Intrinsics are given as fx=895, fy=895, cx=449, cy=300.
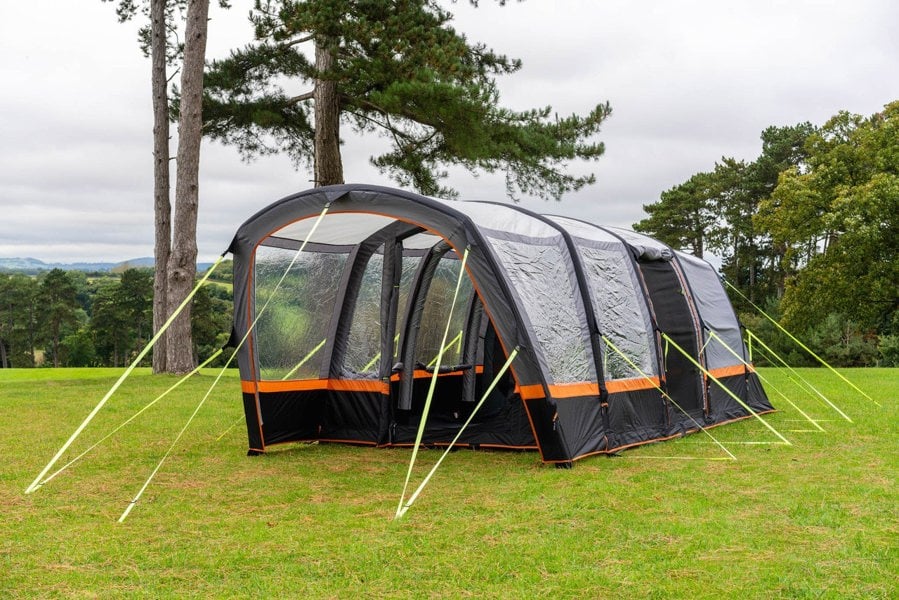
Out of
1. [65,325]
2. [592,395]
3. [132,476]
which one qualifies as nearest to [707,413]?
[592,395]

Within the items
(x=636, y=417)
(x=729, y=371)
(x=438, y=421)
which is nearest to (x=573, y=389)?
(x=636, y=417)

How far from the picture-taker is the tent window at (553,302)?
659 cm

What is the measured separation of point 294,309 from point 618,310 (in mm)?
2808

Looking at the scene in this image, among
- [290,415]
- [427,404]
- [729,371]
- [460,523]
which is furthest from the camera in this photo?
[729,371]

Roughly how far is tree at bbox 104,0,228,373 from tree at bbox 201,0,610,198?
1.06m

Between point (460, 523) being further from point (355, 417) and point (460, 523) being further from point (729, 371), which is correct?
point (729, 371)

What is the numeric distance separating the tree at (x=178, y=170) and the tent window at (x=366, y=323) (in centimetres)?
670

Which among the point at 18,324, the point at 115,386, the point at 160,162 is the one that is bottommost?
the point at 115,386

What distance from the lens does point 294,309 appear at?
7.84 m

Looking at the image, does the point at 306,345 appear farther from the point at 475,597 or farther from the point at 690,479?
the point at 475,597

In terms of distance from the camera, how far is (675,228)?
41.9 metres

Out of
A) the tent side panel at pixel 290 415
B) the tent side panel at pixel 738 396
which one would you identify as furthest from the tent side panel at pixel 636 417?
the tent side panel at pixel 290 415

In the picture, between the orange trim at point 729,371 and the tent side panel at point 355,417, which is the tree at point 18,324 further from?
the orange trim at point 729,371

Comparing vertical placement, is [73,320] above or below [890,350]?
above
